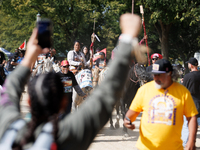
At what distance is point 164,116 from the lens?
132 inches

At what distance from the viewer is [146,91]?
357 centimetres

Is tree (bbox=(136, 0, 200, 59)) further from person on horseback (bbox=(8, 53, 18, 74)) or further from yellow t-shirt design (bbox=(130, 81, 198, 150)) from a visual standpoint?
yellow t-shirt design (bbox=(130, 81, 198, 150))

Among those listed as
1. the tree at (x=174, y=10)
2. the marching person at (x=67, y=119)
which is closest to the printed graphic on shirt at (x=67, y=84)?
the marching person at (x=67, y=119)

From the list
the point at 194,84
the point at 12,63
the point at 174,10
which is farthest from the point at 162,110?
the point at 174,10

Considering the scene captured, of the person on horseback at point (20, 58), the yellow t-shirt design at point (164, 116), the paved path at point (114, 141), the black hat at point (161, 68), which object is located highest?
the person on horseback at point (20, 58)

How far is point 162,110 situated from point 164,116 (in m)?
0.07

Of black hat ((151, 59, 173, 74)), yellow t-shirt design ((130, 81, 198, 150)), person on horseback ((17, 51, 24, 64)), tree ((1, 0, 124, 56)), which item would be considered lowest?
yellow t-shirt design ((130, 81, 198, 150))

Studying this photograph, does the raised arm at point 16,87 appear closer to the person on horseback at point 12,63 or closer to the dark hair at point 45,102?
the dark hair at point 45,102

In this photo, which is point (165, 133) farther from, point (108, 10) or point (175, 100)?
point (108, 10)

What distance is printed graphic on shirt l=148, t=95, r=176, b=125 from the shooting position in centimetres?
335

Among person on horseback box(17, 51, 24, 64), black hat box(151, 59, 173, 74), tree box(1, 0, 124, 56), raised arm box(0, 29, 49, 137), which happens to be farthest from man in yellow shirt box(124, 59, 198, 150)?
tree box(1, 0, 124, 56)

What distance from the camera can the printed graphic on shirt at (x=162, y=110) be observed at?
335 centimetres

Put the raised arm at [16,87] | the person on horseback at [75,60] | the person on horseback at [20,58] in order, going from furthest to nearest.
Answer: the person on horseback at [20,58] → the person on horseback at [75,60] → the raised arm at [16,87]

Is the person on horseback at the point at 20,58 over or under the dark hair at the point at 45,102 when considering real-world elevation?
over
